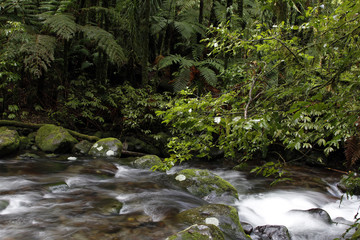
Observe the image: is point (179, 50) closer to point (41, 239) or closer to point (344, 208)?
point (344, 208)

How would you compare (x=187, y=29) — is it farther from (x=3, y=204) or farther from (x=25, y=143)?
(x=3, y=204)

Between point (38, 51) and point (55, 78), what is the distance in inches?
94.4

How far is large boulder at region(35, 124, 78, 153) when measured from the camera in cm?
613

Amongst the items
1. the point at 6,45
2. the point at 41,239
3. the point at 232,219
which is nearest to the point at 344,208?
the point at 232,219

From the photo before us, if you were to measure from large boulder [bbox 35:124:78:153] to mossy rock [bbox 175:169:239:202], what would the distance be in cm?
323

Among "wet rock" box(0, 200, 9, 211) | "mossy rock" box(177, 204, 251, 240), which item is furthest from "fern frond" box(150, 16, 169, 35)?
"mossy rock" box(177, 204, 251, 240)

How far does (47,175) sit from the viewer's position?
173 inches

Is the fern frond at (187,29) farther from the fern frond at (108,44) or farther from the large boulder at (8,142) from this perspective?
the large boulder at (8,142)

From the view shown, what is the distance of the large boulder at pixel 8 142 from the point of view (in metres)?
5.33

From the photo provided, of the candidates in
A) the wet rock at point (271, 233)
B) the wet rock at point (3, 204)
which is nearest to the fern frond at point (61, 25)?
the wet rock at point (3, 204)

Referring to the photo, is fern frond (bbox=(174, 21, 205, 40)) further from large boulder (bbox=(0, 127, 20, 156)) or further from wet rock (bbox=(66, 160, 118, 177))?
large boulder (bbox=(0, 127, 20, 156))

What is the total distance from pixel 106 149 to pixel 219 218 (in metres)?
4.35

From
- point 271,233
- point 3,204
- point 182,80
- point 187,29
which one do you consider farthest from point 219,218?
point 187,29

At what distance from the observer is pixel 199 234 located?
6.77ft
